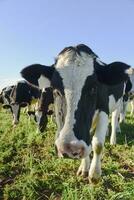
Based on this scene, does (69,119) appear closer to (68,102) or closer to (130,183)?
(68,102)

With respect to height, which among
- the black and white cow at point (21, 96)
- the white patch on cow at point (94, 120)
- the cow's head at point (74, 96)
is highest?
the cow's head at point (74, 96)

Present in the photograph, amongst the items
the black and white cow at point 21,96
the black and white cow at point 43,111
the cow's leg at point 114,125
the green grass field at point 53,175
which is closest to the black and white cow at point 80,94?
the green grass field at point 53,175

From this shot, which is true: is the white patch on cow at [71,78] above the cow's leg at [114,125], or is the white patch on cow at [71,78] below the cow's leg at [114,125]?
above

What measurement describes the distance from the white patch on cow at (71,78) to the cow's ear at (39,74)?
1.08 feet

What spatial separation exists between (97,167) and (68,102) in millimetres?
1386

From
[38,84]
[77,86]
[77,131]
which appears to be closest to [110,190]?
[77,131]

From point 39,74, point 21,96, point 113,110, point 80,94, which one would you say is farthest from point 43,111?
point 80,94

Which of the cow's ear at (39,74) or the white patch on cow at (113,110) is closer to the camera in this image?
the cow's ear at (39,74)

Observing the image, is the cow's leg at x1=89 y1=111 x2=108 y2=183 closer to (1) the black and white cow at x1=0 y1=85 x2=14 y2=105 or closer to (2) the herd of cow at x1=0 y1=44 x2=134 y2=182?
(2) the herd of cow at x1=0 y1=44 x2=134 y2=182

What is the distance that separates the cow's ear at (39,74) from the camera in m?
7.38

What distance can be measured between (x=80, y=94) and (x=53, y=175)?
1694mm

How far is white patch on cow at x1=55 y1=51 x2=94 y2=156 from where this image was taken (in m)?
6.16

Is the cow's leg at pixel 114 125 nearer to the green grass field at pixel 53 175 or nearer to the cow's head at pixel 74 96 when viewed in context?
the green grass field at pixel 53 175

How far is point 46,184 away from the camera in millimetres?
7082
